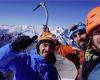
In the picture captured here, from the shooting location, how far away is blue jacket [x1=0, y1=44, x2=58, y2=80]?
10.5 ft

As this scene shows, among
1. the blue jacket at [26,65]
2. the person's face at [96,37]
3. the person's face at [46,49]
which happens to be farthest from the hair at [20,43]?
the person's face at [96,37]

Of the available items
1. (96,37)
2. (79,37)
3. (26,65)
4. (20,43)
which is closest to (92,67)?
(96,37)

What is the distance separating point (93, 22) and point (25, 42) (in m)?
0.98

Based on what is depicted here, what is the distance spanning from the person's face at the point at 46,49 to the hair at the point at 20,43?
0.59m

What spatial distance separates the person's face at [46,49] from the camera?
3751 millimetres

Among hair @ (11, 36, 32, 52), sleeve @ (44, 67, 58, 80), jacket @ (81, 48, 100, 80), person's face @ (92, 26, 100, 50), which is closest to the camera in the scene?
jacket @ (81, 48, 100, 80)

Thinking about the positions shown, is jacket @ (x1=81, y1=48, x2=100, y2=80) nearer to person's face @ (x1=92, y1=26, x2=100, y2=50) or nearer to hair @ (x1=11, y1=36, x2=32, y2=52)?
person's face @ (x1=92, y1=26, x2=100, y2=50)

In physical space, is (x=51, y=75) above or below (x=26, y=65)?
below

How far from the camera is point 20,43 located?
10.2 feet

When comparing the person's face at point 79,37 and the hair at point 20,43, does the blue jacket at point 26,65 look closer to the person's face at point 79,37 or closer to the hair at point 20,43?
the hair at point 20,43

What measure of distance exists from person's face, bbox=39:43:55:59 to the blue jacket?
2.7 inches

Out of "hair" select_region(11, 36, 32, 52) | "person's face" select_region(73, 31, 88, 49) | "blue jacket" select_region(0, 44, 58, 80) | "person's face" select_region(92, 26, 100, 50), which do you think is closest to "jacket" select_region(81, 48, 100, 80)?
"person's face" select_region(92, 26, 100, 50)

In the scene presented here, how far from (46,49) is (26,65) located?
0.37 metres

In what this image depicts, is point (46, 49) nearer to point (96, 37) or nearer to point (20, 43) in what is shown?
point (20, 43)
